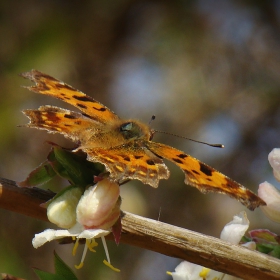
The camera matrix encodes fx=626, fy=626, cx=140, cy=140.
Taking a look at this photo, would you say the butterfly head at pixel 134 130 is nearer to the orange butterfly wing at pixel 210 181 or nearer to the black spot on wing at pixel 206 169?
the orange butterfly wing at pixel 210 181

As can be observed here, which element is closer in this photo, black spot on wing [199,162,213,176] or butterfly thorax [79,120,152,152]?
black spot on wing [199,162,213,176]

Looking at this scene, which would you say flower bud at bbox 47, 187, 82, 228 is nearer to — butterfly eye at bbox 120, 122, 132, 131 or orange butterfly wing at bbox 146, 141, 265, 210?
orange butterfly wing at bbox 146, 141, 265, 210

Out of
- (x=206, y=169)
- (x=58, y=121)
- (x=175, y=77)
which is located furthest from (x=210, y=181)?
(x=175, y=77)

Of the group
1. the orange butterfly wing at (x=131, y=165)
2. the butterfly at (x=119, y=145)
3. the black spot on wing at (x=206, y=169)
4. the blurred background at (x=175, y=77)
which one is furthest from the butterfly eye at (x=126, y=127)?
the blurred background at (x=175, y=77)

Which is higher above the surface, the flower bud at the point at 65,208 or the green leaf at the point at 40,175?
the green leaf at the point at 40,175

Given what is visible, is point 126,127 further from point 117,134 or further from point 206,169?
point 206,169

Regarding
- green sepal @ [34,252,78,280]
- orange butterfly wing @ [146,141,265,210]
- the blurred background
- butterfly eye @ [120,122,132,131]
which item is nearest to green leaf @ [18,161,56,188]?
green sepal @ [34,252,78,280]

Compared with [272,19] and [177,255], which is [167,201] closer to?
[272,19]
